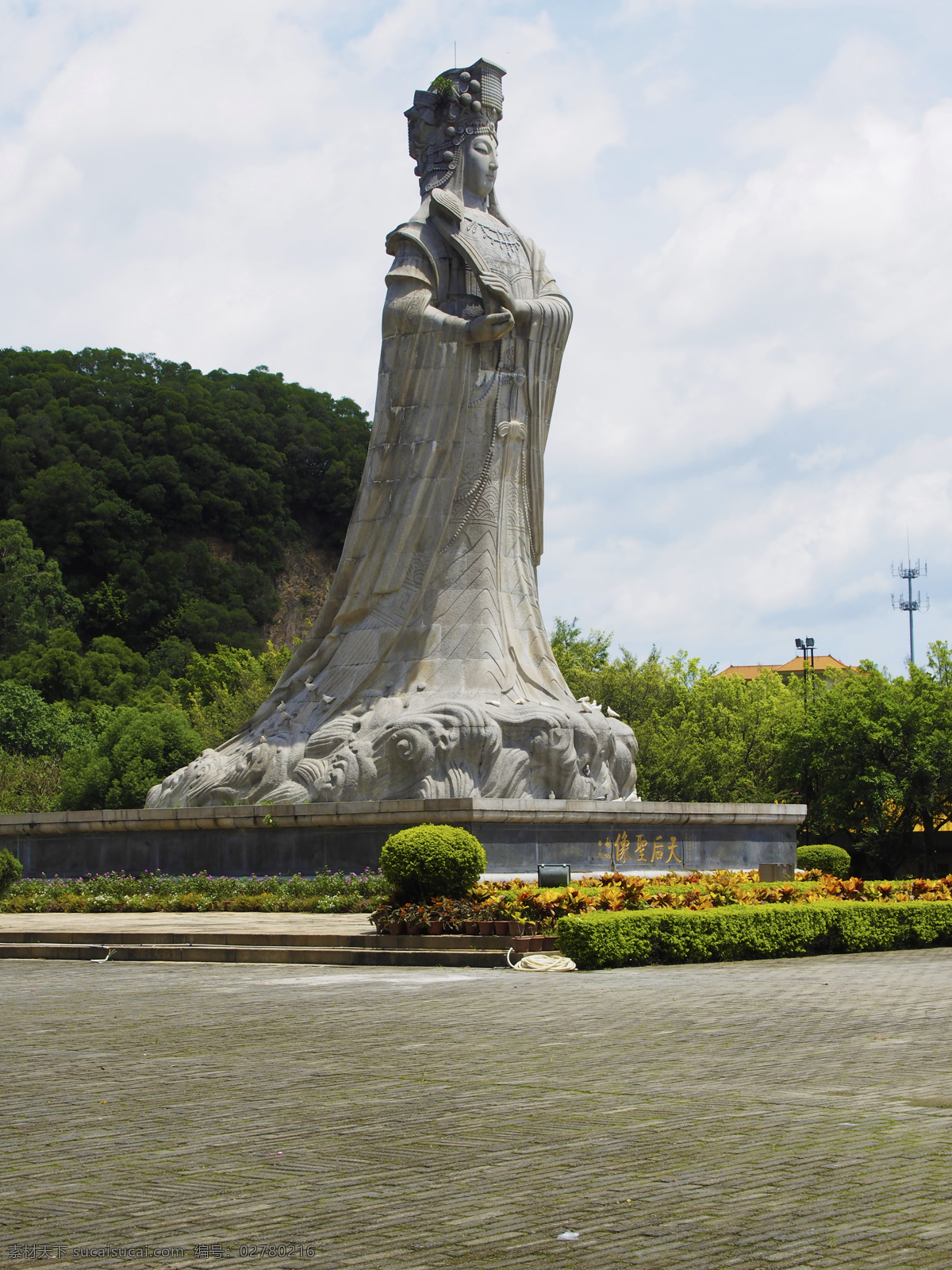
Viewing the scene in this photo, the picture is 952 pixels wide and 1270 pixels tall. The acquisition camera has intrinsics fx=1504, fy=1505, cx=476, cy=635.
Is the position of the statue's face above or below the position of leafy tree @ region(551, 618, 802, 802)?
above

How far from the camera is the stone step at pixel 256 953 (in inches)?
406

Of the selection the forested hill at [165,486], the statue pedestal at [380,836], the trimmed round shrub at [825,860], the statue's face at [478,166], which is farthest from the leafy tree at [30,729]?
the statue's face at [478,166]

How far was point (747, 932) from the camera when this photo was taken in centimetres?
1052

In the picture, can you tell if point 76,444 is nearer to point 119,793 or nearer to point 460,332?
point 119,793

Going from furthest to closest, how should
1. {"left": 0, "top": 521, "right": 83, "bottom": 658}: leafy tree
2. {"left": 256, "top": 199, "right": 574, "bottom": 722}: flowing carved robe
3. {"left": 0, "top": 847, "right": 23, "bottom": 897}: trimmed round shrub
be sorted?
1. {"left": 0, "top": 521, "right": 83, "bottom": 658}: leafy tree
2. {"left": 256, "top": 199, "right": 574, "bottom": 722}: flowing carved robe
3. {"left": 0, "top": 847, "right": 23, "bottom": 897}: trimmed round shrub

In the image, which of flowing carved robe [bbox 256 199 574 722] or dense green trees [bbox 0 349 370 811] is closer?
flowing carved robe [bbox 256 199 574 722]

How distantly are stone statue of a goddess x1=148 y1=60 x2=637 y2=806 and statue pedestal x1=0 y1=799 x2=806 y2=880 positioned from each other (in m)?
0.59

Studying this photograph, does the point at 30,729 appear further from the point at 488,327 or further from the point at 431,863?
the point at 431,863

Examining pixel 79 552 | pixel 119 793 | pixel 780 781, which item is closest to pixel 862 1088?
pixel 119 793

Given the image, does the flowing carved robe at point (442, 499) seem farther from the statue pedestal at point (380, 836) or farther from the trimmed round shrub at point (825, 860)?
the trimmed round shrub at point (825, 860)

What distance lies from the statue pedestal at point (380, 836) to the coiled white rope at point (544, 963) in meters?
5.40

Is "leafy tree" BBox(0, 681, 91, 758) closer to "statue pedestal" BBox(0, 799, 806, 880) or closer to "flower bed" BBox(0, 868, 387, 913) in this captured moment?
"statue pedestal" BBox(0, 799, 806, 880)

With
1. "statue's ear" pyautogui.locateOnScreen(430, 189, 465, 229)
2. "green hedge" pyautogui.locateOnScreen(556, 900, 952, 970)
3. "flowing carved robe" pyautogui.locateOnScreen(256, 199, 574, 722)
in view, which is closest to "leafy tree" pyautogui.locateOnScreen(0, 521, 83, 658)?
"flowing carved robe" pyautogui.locateOnScreen(256, 199, 574, 722)

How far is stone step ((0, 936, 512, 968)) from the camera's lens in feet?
33.8
